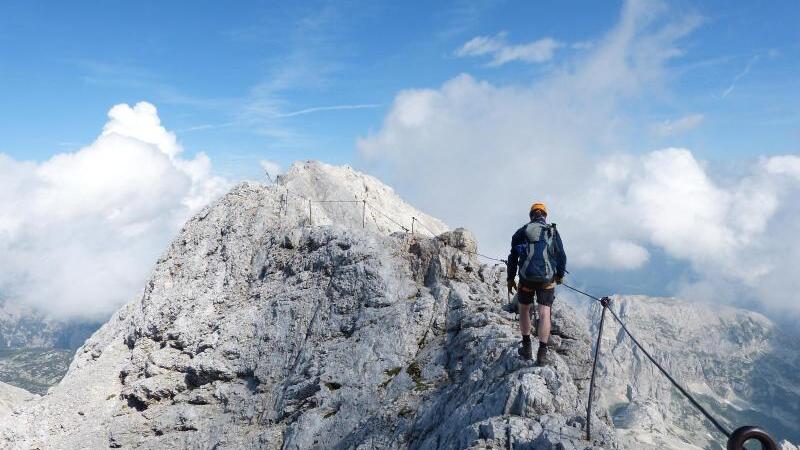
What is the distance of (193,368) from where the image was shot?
31.1m

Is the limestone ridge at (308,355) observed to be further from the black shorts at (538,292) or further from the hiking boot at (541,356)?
the black shorts at (538,292)

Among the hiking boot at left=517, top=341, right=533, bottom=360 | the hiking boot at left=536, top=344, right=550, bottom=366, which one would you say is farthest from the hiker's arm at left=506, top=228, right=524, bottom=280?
the hiking boot at left=536, top=344, right=550, bottom=366

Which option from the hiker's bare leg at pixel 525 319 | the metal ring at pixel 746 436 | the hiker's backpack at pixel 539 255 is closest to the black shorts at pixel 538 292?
the hiker's bare leg at pixel 525 319

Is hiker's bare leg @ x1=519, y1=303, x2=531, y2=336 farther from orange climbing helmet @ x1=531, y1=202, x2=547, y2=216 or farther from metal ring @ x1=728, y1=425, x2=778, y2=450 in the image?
metal ring @ x1=728, y1=425, x2=778, y2=450

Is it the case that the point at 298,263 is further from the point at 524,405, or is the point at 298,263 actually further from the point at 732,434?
the point at 732,434

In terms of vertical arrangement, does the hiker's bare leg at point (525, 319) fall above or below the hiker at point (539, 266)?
below

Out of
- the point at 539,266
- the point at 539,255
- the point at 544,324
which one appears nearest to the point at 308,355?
the point at 544,324

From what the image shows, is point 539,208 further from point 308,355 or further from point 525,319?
point 308,355

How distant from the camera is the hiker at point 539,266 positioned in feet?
58.3

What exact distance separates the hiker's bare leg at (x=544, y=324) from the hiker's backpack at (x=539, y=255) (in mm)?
1285

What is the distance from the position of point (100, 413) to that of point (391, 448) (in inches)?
874

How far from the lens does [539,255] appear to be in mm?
17781

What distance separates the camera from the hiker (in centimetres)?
1778

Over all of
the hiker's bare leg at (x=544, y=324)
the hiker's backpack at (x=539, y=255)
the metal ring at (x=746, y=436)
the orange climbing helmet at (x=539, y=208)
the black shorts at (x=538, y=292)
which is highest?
the orange climbing helmet at (x=539, y=208)
